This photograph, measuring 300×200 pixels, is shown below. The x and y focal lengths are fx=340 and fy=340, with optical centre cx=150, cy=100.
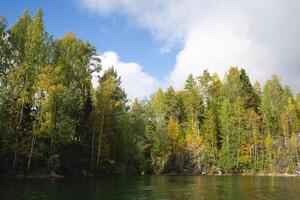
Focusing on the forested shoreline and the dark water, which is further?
the forested shoreline

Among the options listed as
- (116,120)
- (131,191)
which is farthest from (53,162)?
(131,191)

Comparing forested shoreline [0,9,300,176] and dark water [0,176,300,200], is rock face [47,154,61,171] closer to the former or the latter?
forested shoreline [0,9,300,176]

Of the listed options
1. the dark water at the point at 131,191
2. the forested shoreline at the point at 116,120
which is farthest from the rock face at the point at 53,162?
the dark water at the point at 131,191

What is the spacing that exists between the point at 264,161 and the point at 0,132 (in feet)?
199

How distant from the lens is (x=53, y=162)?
159ft

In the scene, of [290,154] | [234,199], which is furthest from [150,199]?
[290,154]

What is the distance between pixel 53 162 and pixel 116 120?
1652cm

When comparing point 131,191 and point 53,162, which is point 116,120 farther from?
point 131,191

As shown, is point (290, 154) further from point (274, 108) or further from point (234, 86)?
point (234, 86)

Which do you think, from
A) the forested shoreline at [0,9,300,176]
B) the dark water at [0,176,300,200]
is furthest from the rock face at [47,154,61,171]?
the dark water at [0,176,300,200]

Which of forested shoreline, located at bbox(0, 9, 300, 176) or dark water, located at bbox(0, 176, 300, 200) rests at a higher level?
forested shoreline, located at bbox(0, 9, 300, 176)

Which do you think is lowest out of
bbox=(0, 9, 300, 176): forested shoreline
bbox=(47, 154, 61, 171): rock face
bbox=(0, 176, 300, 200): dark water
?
bbox=(0, 176, 300, 200): dark water

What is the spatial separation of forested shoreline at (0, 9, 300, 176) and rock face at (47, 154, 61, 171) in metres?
0.14

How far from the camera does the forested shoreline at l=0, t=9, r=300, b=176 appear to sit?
150 ft
